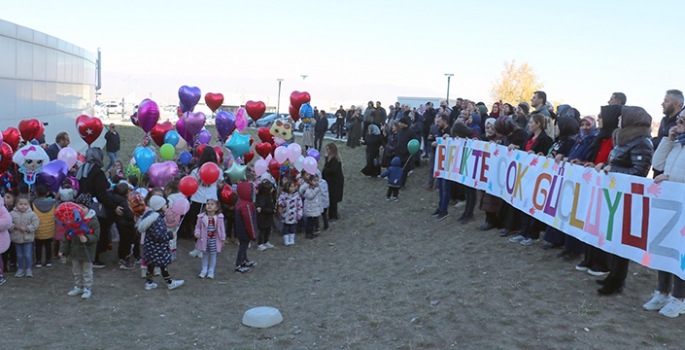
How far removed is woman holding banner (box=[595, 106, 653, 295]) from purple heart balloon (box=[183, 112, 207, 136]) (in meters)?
9.02

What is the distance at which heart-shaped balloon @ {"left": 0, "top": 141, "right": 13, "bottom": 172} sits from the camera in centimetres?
890

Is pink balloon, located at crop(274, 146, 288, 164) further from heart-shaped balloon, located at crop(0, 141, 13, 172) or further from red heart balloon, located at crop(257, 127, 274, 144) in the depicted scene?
heart-shaped balloon, located at crop(0, 141, 13, 172)

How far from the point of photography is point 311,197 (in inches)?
461

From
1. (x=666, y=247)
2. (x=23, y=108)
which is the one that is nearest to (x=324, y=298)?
(x=666, y=247)

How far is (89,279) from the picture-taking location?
309 inches

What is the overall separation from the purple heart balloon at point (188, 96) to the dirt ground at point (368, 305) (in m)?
4.37

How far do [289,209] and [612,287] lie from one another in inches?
259

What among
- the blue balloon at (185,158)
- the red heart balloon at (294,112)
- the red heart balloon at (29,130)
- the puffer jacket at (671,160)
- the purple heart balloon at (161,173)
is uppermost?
the red heart balloon at (294,112)

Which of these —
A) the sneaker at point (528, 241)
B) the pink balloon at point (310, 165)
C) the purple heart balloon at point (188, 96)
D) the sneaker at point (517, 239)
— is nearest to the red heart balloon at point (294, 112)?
the purple heart balloon at point (188, 96)

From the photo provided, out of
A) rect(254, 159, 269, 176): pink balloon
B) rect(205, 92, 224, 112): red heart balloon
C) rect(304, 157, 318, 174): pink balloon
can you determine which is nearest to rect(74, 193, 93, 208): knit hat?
rect(254, 159, 269, 176): pink balloon

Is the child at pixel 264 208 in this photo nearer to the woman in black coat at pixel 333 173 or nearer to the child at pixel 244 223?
the child at pixel 244 223

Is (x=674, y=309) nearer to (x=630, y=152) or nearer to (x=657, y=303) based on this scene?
(x=657, y=303)

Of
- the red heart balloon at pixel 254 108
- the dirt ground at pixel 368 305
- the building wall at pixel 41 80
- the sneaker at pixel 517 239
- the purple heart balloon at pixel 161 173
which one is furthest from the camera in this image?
the building wall at pixel 41 80

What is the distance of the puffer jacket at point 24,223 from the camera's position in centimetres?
818
